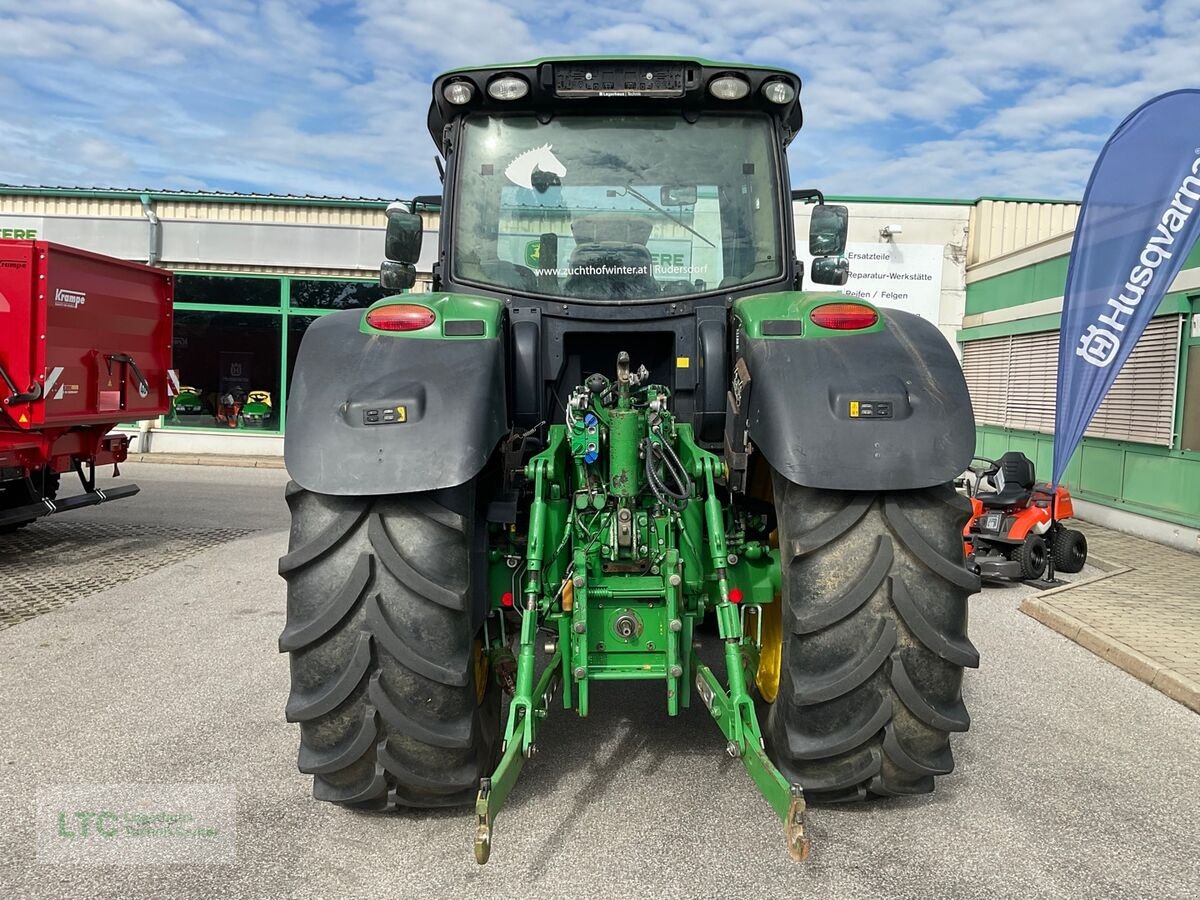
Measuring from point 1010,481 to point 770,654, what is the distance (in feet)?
17.4

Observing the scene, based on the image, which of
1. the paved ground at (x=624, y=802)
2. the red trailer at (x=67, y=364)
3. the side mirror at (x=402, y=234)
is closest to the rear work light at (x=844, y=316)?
the paved ground at (x=624, y=802)

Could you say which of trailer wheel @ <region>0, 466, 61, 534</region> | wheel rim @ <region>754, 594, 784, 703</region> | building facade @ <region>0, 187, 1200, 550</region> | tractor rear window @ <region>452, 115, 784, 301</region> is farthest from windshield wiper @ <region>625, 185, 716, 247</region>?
building facade @ <region>0, 187, 1200, 550</region>

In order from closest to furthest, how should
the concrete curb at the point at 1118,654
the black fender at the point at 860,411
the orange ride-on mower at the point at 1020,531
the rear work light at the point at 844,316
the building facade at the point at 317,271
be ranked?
1. the black fender at the point at 860,411
2. the rear work light at the point at 844,316
3. the concrete curb at the point at 1118,654
4. the orange ride-on mower at the point at 1020,531
5. the building facade at the point at 317,271

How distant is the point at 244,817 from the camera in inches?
128

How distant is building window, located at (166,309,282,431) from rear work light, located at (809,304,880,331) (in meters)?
15.5

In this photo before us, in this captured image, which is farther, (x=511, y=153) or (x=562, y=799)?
(x=511, y=153)

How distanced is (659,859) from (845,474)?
4.44 feet

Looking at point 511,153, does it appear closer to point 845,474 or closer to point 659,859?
point 845,474

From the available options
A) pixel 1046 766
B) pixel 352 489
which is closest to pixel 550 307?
pixel 352 489

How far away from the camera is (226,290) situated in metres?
16.9

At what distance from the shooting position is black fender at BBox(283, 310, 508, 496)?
2.81m

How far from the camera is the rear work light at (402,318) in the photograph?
3.24 metres

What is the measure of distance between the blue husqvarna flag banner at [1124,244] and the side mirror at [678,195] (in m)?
5.57

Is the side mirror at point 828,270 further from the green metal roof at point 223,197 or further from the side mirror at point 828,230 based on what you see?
the green metal roof at point 223,197
